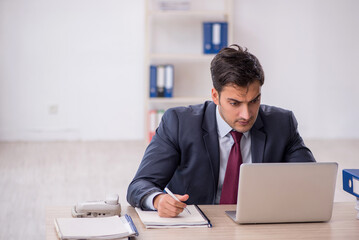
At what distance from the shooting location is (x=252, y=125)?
6.77ft

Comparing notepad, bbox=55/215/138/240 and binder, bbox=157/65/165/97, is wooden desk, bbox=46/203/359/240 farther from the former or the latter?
binder, bbox=157/65/165/97

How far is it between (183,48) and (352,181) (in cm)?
427

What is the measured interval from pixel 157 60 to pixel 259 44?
108cm

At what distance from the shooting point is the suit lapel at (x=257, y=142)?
210 cm

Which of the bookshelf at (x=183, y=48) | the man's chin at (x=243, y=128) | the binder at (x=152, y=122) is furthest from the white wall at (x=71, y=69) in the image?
the man's chin at (x=243, y=128)

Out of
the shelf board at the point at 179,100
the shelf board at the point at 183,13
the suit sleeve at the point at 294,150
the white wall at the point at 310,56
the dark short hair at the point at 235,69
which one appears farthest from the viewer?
the white wall at the point at 310,56

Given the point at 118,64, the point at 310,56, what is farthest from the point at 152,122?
the point at 310,56

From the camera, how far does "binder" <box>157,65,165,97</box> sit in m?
5.59

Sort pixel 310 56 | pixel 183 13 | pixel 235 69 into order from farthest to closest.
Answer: pixel 310 56
pixel 183 13
pixel 235 69

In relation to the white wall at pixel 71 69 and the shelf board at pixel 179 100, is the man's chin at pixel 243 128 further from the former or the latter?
the white wall at pixel 71 69

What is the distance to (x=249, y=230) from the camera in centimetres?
168

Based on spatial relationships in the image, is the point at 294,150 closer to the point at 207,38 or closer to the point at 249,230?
the point at 249,230

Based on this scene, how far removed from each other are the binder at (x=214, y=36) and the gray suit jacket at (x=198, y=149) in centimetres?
344

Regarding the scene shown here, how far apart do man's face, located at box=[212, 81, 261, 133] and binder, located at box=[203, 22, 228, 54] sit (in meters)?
3.59
